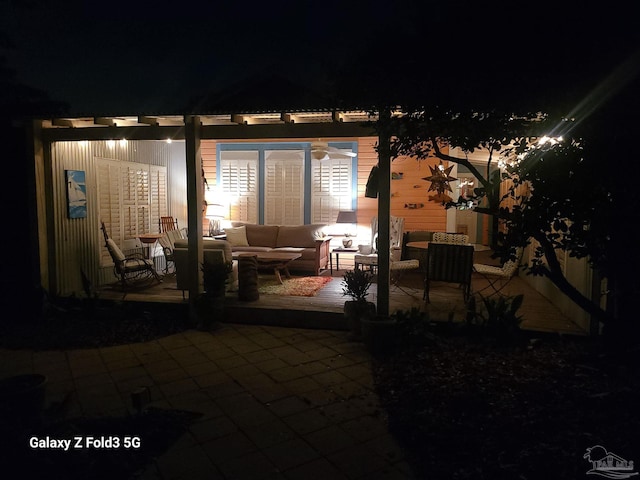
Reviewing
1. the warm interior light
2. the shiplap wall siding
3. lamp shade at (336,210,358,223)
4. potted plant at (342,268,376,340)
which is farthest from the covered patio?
lamp shade at (336,210,358,223)

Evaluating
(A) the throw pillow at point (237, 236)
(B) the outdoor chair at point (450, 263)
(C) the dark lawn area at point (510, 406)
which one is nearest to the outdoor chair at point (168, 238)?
(A) the throw pillow at point (237, 236)

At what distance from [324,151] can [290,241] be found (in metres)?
2.05

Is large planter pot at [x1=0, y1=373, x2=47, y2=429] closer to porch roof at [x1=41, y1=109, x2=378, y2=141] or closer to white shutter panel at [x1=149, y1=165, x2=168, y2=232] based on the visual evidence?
porch roof at [x1=41, y1=109, x2=378, y2=141]

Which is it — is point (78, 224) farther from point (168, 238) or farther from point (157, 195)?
point (157, 195)

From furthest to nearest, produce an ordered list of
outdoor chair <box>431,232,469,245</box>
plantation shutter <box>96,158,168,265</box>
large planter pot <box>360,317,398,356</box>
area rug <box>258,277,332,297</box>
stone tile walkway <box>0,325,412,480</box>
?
1. plantation shutter <box>96,158,168,265</box>
2. outdoor chair <box>431,232,469,245</box>
3. area rug <box>258,277,332,297</box>
4. large planter pot <box>360,317,398,356</box>
5. stone tile walkway <box>0,325,412,480</box>

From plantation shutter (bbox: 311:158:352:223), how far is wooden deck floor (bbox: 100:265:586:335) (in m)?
2.83

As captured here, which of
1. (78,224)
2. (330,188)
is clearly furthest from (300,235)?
(78,224)

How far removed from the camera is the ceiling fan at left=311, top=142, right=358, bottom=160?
9.30 metres

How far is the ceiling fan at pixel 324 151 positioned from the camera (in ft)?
30.5

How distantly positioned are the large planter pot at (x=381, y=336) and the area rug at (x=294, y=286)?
2334mm

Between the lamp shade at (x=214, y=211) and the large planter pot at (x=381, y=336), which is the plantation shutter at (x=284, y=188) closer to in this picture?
the lamp shade at (x=214, y=211)

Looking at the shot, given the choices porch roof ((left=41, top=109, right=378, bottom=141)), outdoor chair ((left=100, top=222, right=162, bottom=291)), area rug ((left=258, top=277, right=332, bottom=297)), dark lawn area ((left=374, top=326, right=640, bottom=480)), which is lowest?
dark lawn area ((left=374, top=326, right=640, bottom=480))

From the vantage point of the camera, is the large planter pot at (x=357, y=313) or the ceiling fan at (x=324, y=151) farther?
the ceiling fan at (x=324, y=151)

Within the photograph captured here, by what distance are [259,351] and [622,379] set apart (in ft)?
11.6
